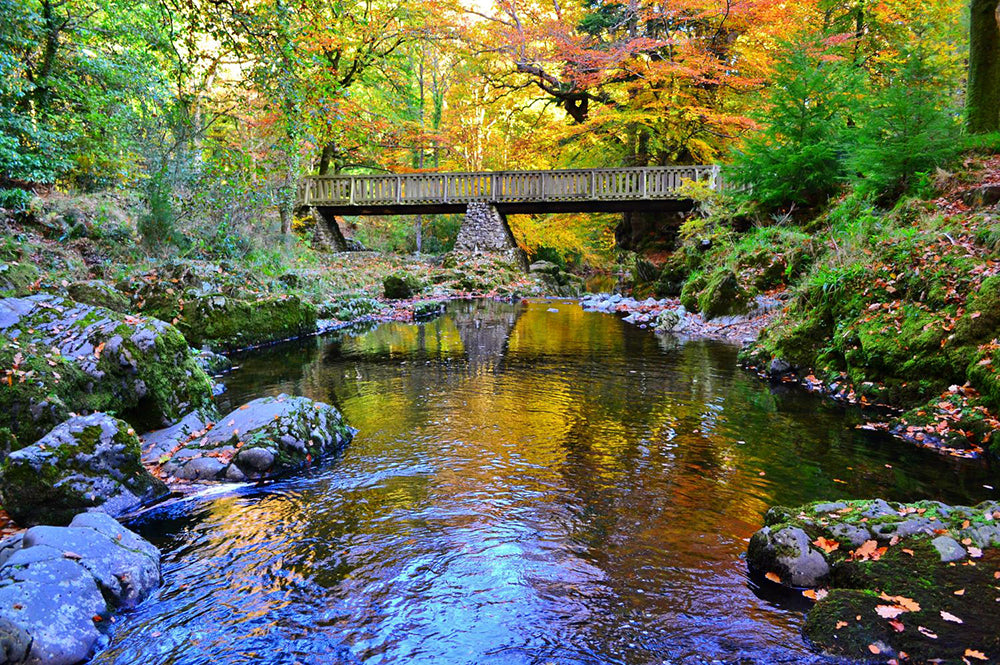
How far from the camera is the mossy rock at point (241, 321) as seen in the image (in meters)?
9.20

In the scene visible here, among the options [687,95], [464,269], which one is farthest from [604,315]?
[687,95]

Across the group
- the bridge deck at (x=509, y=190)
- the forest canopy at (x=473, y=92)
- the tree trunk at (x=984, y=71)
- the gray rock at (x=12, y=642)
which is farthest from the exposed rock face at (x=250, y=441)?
the bridge deck at (x=509, y=190)

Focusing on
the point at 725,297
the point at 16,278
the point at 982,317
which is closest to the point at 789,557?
the point at 982,317

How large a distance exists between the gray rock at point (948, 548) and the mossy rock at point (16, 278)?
26.5 ft

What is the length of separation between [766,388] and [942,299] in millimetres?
2049

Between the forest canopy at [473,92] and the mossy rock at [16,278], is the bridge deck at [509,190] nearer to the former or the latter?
the forest canopy at [473,92]

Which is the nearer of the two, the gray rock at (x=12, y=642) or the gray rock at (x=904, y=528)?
the gray rock at (x=12, y=642)

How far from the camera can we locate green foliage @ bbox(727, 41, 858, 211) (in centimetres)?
1077

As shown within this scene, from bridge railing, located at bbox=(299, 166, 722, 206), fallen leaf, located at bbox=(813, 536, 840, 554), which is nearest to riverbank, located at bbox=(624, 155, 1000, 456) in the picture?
fallen leaf, located at bbox=(813, 536, 840, 554)

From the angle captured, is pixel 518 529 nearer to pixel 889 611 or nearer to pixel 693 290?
pixel 889 611

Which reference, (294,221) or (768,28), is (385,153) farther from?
(768,28)

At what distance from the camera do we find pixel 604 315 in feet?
49.0

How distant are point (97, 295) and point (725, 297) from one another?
35.5ft

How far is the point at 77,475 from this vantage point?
12.3 ft
